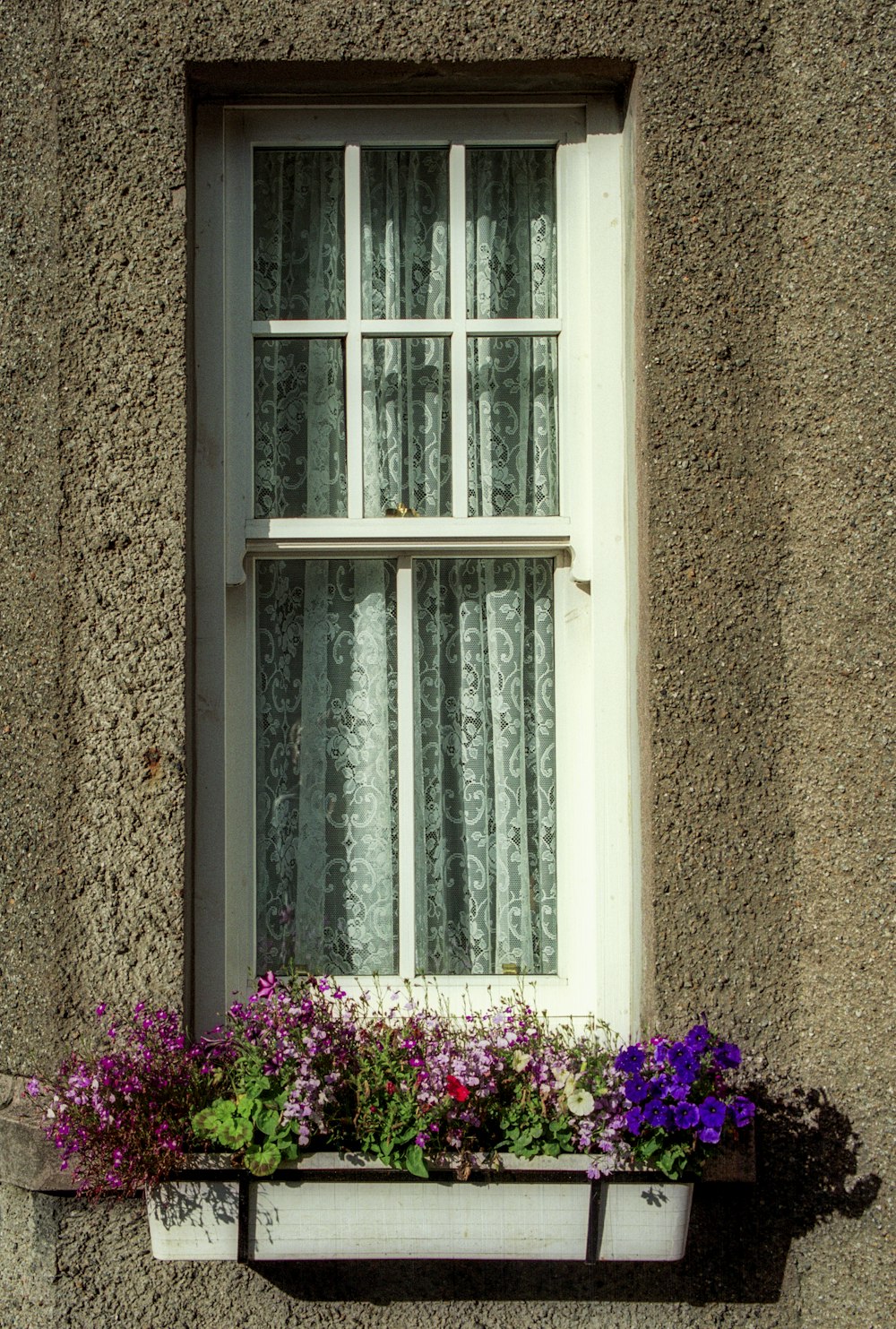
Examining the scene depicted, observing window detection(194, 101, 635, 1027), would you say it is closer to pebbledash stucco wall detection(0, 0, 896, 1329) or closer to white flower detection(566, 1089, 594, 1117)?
pebbledash stucco wall detection(0, 0, 896, 1329)

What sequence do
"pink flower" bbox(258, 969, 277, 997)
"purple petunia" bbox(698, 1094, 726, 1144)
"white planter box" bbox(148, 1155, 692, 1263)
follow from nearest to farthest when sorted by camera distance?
1. "purple petunia" bbox(698, 1094, 726, 1144)
2. "white planter box" bbox(148, 1155, 692, 1263)
3. "pink flower" bbox(258, 969, 277, 997)

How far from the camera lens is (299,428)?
298 centimetres

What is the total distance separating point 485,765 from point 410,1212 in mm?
1059

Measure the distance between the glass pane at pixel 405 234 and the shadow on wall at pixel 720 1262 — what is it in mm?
2156

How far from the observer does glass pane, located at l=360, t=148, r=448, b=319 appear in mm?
3018

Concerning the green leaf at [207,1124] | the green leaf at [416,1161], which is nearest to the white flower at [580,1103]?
the green leaf at [416,1161]

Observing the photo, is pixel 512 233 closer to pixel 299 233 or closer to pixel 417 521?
pixel 299 233

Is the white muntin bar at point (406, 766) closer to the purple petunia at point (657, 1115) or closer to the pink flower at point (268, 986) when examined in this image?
the pink flower at point (268, 986)

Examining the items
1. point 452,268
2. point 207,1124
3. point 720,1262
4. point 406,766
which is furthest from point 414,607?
point 720,1262

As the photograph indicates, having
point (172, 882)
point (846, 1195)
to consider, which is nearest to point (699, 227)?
point (172, 882)

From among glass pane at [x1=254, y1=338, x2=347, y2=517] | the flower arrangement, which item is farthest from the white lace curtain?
Answer: the flower arrangement

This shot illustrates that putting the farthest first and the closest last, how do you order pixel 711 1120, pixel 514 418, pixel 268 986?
pixel 514 418, pixel 268 986, pixel 711 1120

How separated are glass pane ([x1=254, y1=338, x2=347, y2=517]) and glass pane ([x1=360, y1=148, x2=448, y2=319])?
211 mm

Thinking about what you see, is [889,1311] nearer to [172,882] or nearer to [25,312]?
[172,882]
